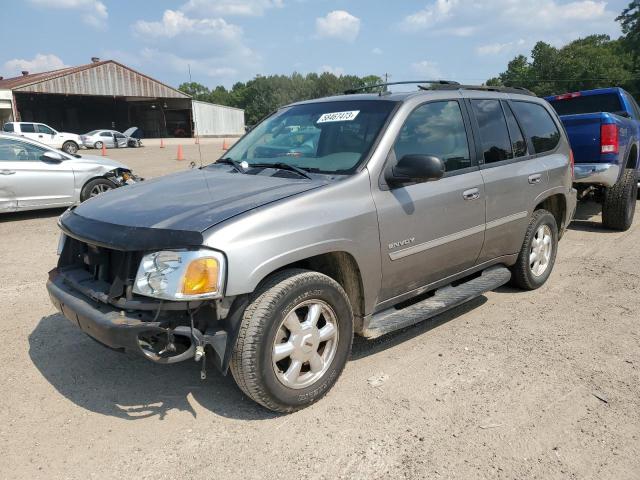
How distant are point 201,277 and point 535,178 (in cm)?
344

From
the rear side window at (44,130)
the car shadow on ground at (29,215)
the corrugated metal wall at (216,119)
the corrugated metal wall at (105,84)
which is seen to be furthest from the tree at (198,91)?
the car shadow on ground at (29,215)

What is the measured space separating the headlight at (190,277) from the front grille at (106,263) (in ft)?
0.73

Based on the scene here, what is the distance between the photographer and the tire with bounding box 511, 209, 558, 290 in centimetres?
489

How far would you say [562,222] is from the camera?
5.54m

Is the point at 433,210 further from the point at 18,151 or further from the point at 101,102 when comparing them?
the point at 101,102

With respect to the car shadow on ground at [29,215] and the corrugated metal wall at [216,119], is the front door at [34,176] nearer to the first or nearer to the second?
the car shadow on ground at [29,215]

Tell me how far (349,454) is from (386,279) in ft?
3.90

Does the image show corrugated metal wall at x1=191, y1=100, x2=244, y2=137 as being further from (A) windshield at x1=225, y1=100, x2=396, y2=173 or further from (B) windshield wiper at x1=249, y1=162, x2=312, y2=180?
(B) windshield wiper at x1=249, y1=162, x2=312, y2=180

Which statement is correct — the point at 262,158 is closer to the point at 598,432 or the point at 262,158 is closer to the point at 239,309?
the point at 239,309

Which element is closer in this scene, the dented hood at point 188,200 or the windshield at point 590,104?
the dented hood at point 188,200

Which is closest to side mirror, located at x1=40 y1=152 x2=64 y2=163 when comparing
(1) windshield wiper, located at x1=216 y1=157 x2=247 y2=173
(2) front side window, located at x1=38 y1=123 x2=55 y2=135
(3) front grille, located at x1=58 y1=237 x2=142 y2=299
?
(1) windshield wiper, located at x1=216 y1=157 x2=247 y2=173

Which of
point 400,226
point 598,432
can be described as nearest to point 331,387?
point 400,226

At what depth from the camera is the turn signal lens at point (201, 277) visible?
2.63m

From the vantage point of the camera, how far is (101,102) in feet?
177
